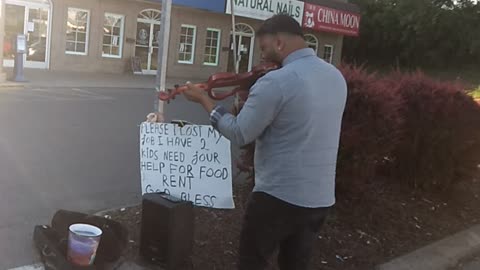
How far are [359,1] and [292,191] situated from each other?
4437cm

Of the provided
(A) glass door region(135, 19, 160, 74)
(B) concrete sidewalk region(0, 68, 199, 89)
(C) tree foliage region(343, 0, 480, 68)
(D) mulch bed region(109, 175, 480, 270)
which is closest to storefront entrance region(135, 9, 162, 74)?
(A) glass door region(135, 19, 160, 74)

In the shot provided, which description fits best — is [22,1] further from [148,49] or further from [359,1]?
[359,1]

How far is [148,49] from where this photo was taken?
80.3ft

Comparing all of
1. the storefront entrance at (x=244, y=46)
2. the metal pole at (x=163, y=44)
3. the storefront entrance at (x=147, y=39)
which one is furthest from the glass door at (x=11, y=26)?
the metal pole at (x=163, y=44)

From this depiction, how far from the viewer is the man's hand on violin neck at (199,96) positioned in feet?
10.0

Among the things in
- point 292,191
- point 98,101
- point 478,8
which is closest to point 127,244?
point 292,191

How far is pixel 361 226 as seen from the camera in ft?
17.9

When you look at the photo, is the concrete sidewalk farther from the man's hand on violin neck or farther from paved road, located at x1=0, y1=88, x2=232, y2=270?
the man's hand on violin neck

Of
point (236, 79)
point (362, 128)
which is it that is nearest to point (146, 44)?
point (362, 128)

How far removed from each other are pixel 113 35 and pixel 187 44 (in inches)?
156

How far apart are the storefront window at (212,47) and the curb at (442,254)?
21832 mm

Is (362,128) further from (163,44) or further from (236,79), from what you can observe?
(236,79)

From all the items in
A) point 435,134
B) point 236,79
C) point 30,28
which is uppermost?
point 30,28

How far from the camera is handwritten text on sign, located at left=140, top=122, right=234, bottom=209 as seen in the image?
4.25 m
